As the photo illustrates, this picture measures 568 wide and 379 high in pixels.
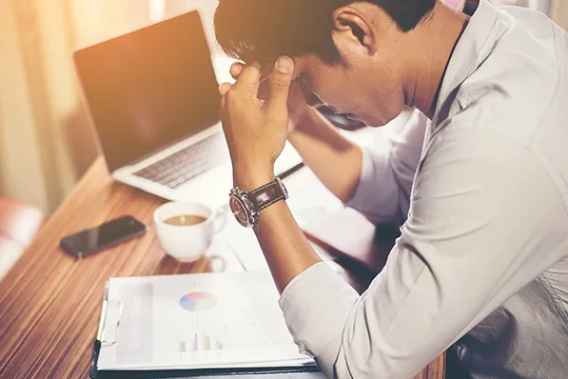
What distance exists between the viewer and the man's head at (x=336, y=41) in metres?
0.84

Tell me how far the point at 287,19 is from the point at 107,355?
501mm

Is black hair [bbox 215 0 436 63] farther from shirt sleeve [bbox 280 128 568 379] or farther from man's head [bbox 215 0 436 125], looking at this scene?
shirt sleeve [bbox 280 128 568 379]

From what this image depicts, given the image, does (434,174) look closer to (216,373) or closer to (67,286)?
(216,373)

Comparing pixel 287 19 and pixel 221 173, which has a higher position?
pixel 287 19

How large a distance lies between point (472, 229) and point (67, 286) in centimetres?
63

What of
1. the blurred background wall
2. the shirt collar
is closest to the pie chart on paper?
the shirt collar

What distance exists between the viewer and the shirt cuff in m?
0.82

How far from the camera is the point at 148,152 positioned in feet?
4.58

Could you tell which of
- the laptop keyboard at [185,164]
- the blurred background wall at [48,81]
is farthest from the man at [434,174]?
the blurred background wall at [48,81]

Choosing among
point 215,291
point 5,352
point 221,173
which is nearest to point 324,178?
point 221,173

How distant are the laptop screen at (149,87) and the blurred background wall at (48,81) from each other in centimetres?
45

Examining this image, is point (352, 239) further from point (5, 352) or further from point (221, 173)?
point (5, 352)

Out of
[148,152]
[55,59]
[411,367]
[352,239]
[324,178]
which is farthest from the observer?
[55,59]

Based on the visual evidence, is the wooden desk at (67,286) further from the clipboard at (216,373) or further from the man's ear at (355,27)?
the man's ear at (355,27)
